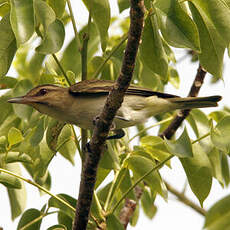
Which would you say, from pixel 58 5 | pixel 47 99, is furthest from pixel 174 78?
pixel 58 5

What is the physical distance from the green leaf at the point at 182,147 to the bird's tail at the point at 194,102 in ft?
4.17

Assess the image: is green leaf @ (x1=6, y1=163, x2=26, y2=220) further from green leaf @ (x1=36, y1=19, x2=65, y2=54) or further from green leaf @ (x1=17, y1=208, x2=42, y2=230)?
green leaf @ (x1=36, y1=19, x2=65, y2=54)

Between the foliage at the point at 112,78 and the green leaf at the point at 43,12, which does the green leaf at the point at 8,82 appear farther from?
the green leaf at the point at 43,12

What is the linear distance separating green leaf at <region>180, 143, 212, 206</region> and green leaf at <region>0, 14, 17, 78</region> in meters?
1.50

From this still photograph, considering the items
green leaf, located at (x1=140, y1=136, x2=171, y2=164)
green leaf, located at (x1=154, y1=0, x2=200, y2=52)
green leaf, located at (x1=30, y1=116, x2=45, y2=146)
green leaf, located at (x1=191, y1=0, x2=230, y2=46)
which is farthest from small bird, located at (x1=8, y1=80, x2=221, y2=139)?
green leaf, located at (x1=191, y1=0, x2=230, y2=46)

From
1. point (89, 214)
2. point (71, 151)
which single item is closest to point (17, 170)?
point (71, 151)

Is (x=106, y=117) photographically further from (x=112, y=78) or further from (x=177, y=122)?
(x=177, y=122)

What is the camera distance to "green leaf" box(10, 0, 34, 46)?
9.44 ft

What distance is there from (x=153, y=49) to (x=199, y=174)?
99 cm

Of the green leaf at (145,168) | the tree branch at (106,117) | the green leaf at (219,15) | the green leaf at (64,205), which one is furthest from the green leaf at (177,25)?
the green leaf at (64,205)

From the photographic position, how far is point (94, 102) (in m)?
4.29

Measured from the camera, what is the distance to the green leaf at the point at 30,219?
12.3 feet

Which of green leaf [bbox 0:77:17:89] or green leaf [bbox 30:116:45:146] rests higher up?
green leaf [bbox 0:77:17:89]

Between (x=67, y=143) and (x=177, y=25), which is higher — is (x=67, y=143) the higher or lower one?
the lower one
